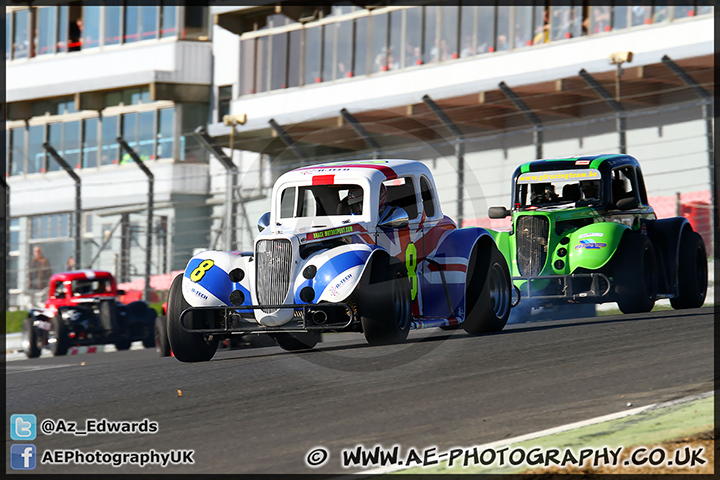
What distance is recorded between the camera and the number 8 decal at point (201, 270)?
8.38m

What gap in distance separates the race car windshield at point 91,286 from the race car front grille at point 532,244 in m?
10.5

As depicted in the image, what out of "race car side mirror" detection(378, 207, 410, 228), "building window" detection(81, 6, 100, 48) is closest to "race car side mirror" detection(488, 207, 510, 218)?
"race car side mirror" detection(378, 207, 410, 228)

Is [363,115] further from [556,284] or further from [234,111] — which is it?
[556,284]

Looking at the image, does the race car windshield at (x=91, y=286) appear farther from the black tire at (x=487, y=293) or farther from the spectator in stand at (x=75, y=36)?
the spectator in stand at (x=75, y=36)

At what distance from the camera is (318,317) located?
7.93 meters

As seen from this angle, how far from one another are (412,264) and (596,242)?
284 centimetres

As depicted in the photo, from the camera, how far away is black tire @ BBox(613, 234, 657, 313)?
34.4ft

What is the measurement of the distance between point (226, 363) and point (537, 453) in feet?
15.0

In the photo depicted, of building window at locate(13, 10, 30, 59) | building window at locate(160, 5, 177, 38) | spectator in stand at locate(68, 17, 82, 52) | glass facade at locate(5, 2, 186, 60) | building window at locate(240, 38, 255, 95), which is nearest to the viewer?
building window at locate(240, 38, 255, 95)

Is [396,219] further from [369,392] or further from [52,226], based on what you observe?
[52,226]

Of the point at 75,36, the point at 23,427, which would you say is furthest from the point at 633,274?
the point at 75,36

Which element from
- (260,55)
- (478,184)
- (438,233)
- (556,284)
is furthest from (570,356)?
(260,55)

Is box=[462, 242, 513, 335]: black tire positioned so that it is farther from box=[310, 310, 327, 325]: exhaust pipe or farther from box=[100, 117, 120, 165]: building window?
box=[100, 117, 120, 165]: building window

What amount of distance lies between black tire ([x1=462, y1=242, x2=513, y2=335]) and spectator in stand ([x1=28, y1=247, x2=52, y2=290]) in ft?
51.3
